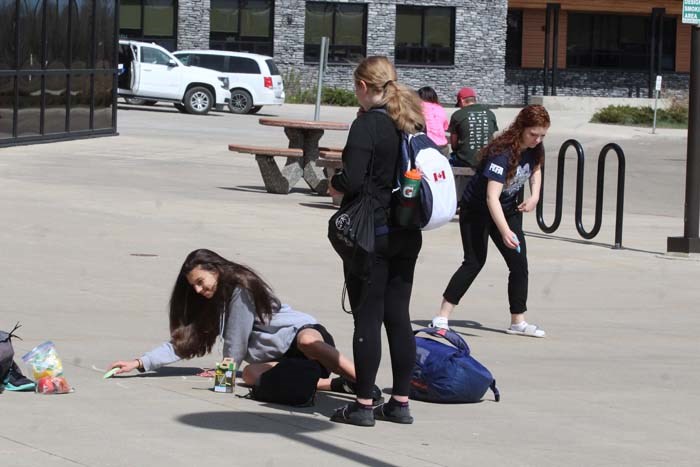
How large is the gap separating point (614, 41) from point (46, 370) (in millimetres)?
51718

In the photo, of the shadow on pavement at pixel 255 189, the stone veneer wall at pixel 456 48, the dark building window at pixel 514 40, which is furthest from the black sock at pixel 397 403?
the dark building window at pixel 514 40

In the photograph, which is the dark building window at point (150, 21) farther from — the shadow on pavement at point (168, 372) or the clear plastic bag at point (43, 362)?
the clear plastic bag at point (43, 362)

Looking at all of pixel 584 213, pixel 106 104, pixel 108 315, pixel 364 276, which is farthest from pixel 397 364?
pixel 106 104

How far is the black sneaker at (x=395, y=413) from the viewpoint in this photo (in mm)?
6707

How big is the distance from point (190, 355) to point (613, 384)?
A: 7.97 feet

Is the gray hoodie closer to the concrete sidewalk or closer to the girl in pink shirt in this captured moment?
the concrete sidewalk

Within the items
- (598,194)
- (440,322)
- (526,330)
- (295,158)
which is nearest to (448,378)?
(440,322)

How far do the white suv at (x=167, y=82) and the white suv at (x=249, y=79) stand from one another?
1.50 meters

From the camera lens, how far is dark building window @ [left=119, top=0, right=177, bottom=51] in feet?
159

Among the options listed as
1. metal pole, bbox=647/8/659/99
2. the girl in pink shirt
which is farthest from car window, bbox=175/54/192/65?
the girl in pink shirt

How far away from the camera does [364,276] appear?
6305mm

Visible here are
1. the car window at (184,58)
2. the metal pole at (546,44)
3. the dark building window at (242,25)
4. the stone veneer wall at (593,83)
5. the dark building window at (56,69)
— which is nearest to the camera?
the dark building window at (56,69)

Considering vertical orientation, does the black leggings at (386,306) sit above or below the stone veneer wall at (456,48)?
below

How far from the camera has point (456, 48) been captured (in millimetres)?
52312
